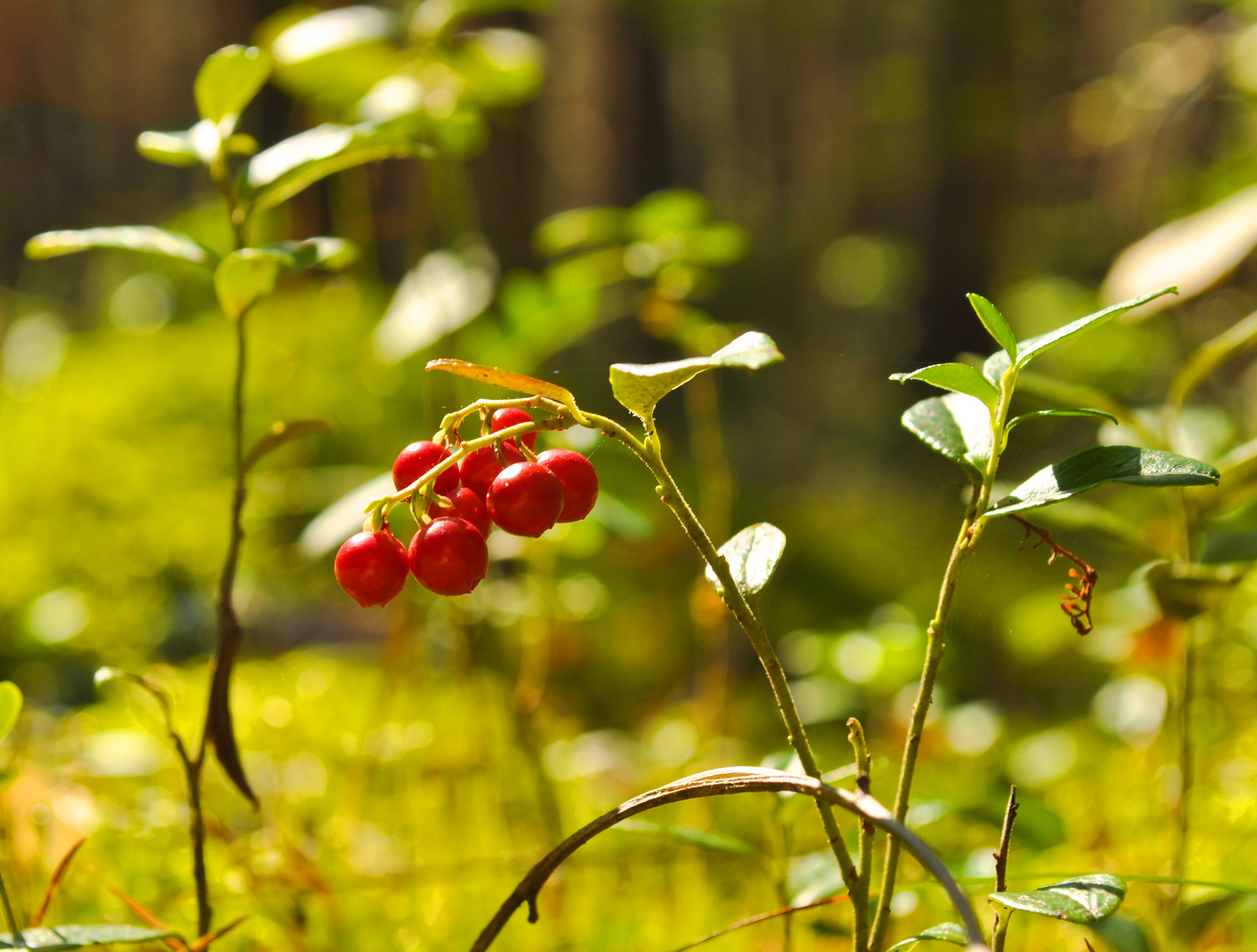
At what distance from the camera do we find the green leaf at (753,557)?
1.47ft

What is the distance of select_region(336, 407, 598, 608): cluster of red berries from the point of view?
0.42 metres

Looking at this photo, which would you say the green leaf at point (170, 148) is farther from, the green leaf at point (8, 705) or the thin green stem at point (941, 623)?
the thin green stem at point (941, 623)

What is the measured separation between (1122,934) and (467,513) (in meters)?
0.43

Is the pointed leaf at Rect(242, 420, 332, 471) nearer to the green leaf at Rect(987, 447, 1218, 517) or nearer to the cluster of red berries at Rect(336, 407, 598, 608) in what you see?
the cluster of red berries at Rect(336, 407, 598, 608)

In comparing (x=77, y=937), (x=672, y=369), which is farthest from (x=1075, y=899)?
(x=77, y=937)

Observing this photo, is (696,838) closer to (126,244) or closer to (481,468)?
(481,468)

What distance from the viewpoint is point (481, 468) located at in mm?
493

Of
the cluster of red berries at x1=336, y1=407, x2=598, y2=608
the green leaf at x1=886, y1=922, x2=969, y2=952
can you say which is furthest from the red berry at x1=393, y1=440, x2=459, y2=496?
the green leaf at x1=886, y1=922, x2=969, y2=952

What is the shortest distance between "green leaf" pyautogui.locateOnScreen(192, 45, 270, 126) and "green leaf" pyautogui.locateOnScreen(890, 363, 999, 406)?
454 millimetres

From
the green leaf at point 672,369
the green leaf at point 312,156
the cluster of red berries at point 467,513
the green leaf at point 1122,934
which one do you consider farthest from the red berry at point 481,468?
the green leaf at point 1122,934

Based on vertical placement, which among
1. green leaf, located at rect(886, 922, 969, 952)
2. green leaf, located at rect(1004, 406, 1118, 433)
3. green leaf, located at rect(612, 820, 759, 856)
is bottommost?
green leaf, located at rect(612, 820, 759, 856)

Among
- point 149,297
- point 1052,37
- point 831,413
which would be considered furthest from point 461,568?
point 1052,37

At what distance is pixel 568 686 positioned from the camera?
80.5 inches

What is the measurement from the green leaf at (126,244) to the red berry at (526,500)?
0.29 meters
